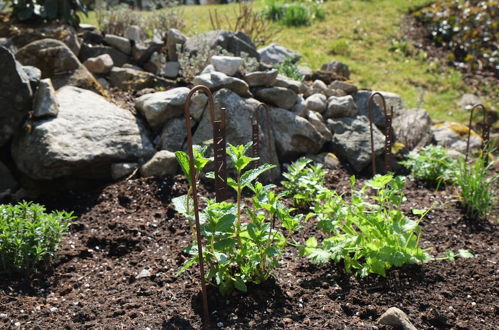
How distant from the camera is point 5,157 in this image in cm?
489

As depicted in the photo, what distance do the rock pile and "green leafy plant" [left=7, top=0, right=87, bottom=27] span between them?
0.34 meters

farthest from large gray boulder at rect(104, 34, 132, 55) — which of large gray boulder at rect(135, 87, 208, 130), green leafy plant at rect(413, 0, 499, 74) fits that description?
green leafy plant at rect(413, 0, 499, 74)

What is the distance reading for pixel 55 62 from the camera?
5.44 m

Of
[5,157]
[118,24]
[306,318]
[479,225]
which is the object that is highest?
[118,24]

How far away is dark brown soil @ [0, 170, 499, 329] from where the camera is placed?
9.51ft

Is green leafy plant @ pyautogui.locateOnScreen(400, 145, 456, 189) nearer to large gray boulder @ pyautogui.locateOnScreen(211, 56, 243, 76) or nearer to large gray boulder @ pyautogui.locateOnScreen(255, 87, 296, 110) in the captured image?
large gray boulder @ pyautogui.locateOnScreen(255, 87, 296, 110)

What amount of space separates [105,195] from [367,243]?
2.49 meters

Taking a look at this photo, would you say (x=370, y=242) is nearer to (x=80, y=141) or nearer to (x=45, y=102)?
(x=80, y=141)

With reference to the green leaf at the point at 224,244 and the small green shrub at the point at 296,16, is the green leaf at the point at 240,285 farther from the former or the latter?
the small green shrub at the point at 296,16

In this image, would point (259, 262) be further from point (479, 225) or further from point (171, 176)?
point (479, 225)

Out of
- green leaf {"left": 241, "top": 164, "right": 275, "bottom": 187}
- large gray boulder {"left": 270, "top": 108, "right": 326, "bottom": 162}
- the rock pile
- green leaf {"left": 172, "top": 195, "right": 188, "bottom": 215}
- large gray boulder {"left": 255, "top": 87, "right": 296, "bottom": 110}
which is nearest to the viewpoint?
green leaf {"left": 172, "top": 195, "right": 188, "bottom": 215}

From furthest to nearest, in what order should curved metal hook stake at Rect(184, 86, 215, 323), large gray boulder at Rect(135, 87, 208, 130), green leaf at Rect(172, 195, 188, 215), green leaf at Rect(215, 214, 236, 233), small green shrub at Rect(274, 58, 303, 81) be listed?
small green shrub at Rect(274, 58, 303, 81) → large gray boulder at Rect(135, 87, 208, 130) → green leaf at Rect(172, 195, 188, 215) → green leaf at Rect(215, 214, 236, 233) → curved metal hook stake at Rect(184, 86, 215, 323)

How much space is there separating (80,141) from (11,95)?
2.46 ft

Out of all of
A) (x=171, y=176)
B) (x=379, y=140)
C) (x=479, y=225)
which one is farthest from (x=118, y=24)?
(x=479, y=225)
